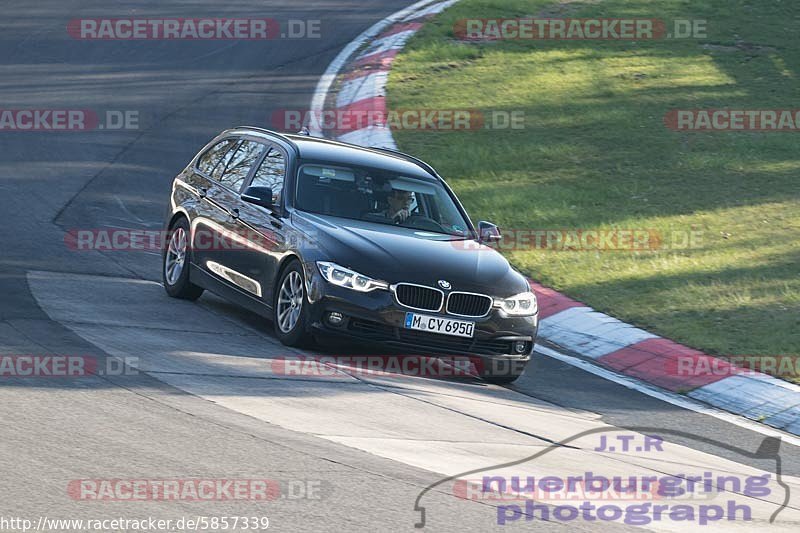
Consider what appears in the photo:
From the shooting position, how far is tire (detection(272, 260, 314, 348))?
10.3 meters

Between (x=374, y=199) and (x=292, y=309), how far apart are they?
1.43 metres

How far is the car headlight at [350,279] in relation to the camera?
1012 cm

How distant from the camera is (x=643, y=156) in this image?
64.6ft

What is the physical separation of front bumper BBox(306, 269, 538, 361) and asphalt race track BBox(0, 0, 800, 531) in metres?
0.29

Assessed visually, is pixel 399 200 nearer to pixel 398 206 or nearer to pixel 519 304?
pixel 398 206

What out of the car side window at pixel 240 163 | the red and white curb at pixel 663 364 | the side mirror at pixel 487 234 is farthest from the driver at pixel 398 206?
the red and white curb at pixel 663 364

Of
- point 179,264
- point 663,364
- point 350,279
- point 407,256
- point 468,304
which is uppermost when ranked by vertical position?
point 407,256

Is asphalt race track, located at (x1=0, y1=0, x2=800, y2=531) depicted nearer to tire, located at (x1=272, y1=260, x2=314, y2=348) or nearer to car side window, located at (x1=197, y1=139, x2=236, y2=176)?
tire, located at (x1=272, y1=260, x2=314, y2=348)

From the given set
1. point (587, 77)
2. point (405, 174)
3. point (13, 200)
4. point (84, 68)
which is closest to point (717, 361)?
point (405, 174)

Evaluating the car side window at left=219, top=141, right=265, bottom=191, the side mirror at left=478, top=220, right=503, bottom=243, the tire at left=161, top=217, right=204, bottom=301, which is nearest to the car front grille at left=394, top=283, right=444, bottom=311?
the side mirror at left=478, top=220, right=503, bottom=243

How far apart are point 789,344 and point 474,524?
6775 millimetres

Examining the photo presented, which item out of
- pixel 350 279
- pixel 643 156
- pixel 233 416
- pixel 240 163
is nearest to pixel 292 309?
pixel 350 279

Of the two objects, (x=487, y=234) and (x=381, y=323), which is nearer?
(x=381, y=323)

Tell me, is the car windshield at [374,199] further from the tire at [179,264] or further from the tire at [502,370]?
the tire at [179,264]
